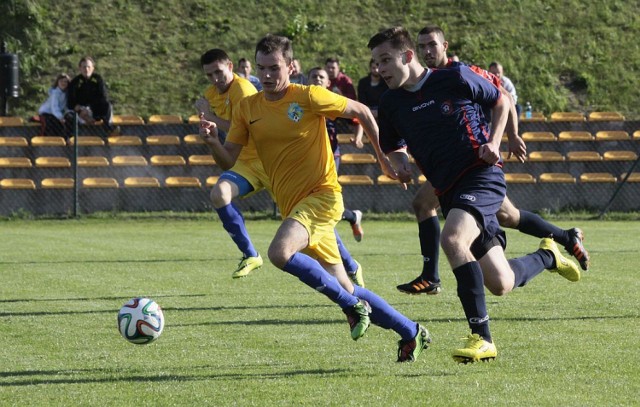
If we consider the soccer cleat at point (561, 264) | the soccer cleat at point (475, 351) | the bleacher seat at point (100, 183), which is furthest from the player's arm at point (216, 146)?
the bleacher seat at point (100, 183)

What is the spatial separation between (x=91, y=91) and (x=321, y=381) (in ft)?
47.9

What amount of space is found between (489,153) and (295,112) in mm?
1276

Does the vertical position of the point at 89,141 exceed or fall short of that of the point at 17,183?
it exceeds it

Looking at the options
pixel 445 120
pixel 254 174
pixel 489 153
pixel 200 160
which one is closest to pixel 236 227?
pixel 254 174

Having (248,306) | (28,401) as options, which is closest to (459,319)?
(248,306)

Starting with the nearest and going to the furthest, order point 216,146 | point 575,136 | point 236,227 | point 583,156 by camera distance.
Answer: point 216,146 → point 236,227 → point 583,156 → point 575,136

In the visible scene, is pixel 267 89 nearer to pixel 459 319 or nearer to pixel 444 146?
pixel 444 146

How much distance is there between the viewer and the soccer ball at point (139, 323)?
20.6 ft

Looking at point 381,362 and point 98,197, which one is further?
point 98,197

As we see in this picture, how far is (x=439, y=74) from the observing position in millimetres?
6383

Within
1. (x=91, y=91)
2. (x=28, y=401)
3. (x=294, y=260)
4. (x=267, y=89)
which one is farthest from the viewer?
(x=91, y=91)

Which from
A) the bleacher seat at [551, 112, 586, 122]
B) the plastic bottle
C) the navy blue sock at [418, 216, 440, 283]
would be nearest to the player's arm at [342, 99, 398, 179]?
the navy blue sock at [418, 216, 440, 283]

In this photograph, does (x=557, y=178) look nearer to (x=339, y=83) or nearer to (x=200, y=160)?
(x=339, y=83)

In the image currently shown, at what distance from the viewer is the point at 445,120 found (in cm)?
627
